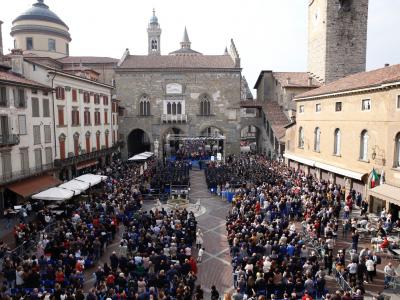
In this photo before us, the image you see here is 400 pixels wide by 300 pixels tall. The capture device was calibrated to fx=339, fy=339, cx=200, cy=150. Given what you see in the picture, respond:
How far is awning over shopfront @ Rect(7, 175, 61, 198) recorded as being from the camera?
75.6ft

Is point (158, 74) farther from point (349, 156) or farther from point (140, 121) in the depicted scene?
point (349, 156)

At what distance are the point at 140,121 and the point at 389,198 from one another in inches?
1388

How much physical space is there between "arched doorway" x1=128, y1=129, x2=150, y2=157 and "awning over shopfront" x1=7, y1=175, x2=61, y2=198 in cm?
2297

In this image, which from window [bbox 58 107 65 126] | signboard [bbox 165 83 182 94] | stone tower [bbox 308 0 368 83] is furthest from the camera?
signboard [bbox 165 83 182 94]

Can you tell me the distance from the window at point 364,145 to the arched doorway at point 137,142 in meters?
33.2

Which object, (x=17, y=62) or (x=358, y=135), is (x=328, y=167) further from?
(x=17, y=62)

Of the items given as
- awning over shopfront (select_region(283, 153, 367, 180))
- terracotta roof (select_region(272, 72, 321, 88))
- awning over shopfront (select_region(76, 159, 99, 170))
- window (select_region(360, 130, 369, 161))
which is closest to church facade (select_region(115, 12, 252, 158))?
terracotta roof (select_region(272, 72, 321, 88))

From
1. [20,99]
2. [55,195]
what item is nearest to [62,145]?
[20,99]

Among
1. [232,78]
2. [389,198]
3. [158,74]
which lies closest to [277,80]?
[232,78]

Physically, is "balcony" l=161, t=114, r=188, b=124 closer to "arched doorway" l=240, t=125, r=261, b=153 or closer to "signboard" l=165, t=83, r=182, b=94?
"signboard" l=165, t=83, r=182, b=94

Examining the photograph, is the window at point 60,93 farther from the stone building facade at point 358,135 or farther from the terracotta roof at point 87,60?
the stone building facade at point 358,135

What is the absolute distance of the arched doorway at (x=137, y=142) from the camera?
1992 inches

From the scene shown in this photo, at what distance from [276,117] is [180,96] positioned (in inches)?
531

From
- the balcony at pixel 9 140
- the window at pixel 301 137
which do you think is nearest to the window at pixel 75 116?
the balcony at pixel 9 140
